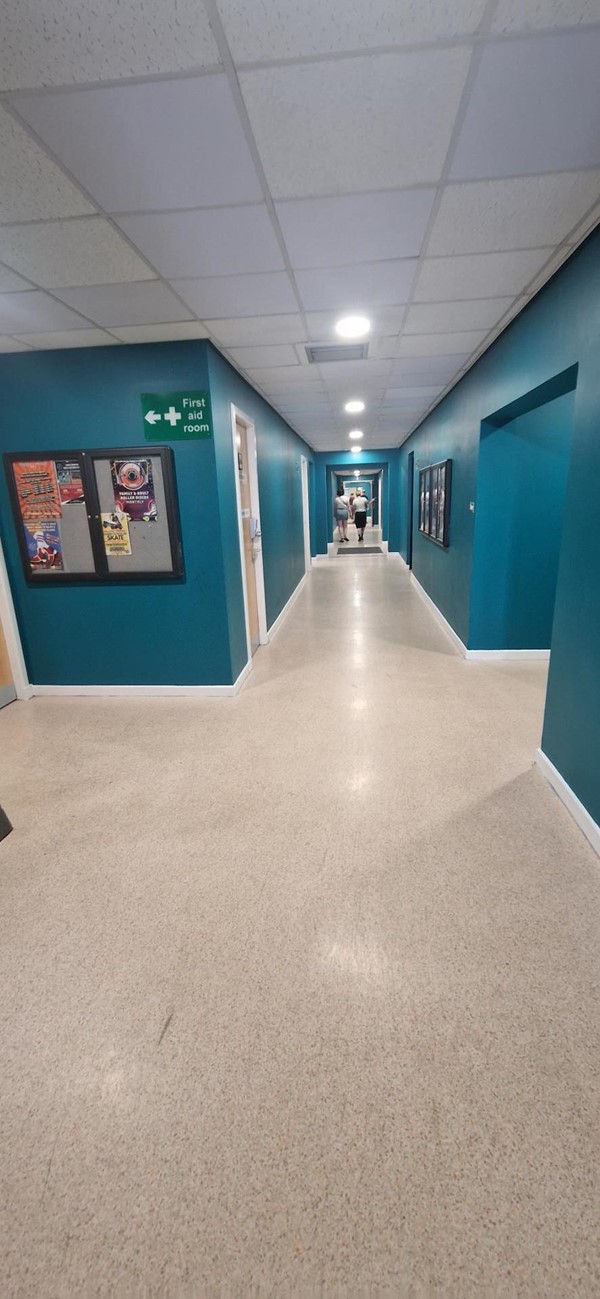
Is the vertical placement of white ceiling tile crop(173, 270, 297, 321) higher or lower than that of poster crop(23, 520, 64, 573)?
higher

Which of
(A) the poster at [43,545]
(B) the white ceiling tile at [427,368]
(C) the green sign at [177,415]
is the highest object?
(B) the white ceiling tile at [427,368]

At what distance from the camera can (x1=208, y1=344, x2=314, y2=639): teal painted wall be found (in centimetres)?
368

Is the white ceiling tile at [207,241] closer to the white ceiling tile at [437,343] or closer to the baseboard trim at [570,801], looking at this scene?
the white ceiling tile at [437,343]

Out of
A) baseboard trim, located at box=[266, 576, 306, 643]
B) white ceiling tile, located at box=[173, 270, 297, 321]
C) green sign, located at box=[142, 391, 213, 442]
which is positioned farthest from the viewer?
baseboard trim, located at box=[266, 576, 306, 643]

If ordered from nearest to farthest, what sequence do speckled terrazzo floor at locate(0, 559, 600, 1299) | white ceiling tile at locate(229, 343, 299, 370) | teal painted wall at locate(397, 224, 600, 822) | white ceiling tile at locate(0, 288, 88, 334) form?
speckled terrazzo floor at locate(0, 559, 600, 1299) → teal painted wall at locate(397, 224, 600, 822) → white ceiling tile at locate(0, 288, 88, 334) → white ceiling tile at locate(229, 343, 299, 370)

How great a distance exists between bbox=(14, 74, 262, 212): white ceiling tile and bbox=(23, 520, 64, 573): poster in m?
2.37

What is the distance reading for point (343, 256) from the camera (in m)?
2.24

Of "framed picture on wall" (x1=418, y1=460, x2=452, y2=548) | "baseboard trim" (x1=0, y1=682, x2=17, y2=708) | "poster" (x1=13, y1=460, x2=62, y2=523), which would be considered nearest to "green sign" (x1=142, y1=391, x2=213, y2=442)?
"poster" (x1=13, y1=460, x2=62, y2=523)

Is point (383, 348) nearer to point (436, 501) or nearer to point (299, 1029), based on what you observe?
point (436, 501)

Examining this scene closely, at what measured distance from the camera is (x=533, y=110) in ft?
4.78

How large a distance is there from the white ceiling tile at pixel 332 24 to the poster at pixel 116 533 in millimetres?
2736

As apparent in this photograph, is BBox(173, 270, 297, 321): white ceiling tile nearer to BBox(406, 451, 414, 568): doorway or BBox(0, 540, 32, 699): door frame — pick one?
BBox(0, 540, 32, 699): door frame

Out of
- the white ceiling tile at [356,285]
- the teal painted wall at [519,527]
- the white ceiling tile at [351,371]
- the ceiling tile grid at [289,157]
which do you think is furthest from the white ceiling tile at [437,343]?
the white ceiling tile at [356,285]

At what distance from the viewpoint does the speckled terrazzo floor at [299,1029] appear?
1018mm
